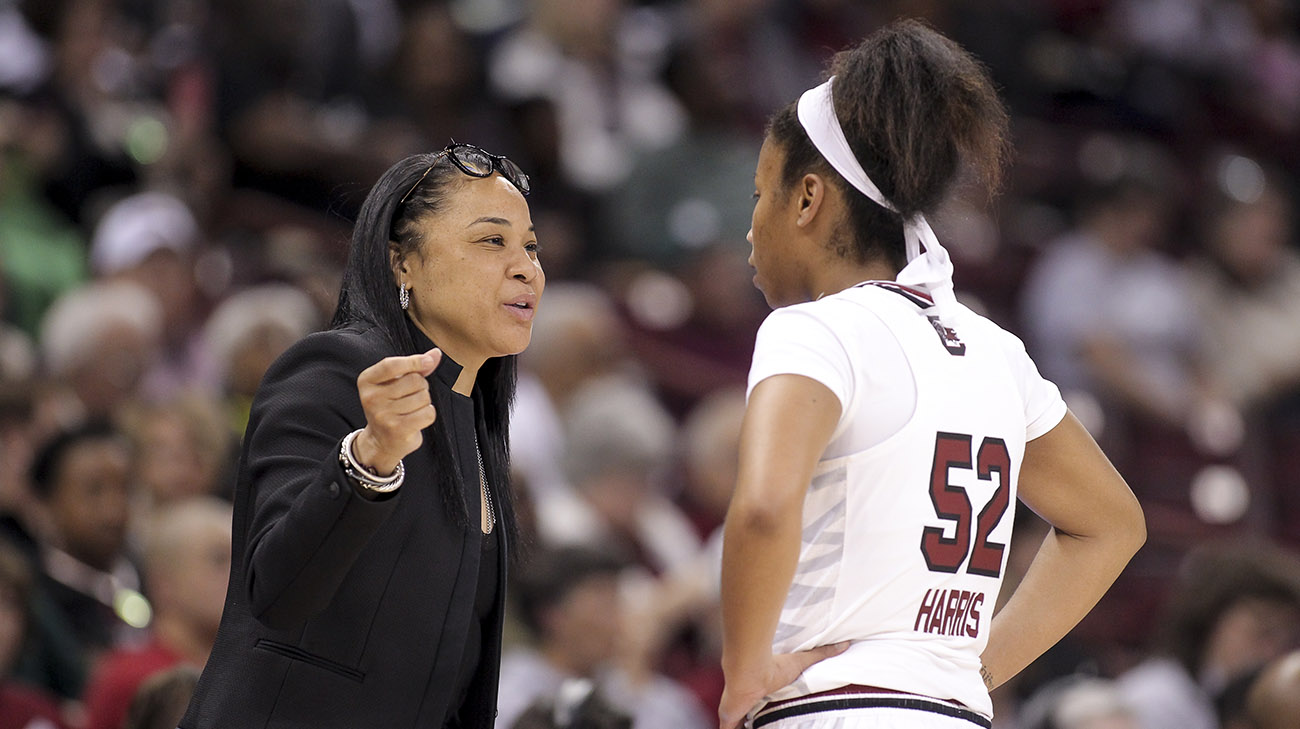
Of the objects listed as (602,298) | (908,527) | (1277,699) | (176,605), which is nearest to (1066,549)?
(908,527)

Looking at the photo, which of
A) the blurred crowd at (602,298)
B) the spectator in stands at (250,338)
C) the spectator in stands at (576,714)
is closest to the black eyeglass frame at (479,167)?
the blurred crowd at (602,298)

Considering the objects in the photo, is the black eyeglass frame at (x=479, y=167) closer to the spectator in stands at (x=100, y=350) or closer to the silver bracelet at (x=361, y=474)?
the silver bracelet at (x=361, y=474)

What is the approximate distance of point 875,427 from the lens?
2.61m

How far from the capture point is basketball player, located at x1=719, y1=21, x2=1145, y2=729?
2541 mm

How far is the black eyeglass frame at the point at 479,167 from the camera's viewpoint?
111 inches

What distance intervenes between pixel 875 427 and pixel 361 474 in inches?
32.2

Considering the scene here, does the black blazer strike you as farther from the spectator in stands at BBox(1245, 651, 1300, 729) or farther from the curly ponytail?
the spectator in stands at BBox(1245, 651, 1300, 729)

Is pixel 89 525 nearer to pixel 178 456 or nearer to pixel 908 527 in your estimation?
pixel 178 456

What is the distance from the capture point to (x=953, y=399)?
2.68 meters

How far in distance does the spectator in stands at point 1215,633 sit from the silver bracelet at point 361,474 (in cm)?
371

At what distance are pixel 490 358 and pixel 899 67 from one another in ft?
2.93

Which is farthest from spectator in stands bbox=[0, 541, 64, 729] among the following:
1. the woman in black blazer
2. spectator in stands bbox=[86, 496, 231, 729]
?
the woman in black blazer

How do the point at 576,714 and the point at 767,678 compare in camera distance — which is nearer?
the point at 767,678

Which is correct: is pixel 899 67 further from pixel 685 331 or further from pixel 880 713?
pixel 685 331
